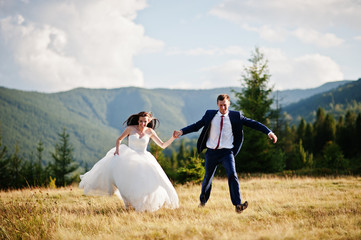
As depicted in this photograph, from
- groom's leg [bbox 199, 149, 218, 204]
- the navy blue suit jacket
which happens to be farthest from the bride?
the navy blue suit jacket

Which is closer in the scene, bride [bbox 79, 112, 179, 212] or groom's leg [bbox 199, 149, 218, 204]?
bride [bbox 79, 112, 179, 212]

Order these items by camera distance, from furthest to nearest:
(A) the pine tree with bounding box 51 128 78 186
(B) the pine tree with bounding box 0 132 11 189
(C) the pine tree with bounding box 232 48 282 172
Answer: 1. (A) the pine tree with bounding box 51 128 78 186
2. (B) the pine tree with bounding box 0 132 11 189
3. (C) the pine tree with bounding box 232 48 282 172

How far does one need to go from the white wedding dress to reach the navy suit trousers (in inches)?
34.9

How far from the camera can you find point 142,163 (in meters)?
7.18

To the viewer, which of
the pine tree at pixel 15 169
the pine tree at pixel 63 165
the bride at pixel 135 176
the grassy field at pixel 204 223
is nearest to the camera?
the grassy field at pixel 204 223

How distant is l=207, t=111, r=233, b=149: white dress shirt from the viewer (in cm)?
697

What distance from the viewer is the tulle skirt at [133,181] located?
6.77 m

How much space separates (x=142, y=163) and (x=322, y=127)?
64687 mm

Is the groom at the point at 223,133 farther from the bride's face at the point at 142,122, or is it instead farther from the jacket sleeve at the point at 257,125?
the bride's face at the point at 142,122

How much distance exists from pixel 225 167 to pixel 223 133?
83 cm

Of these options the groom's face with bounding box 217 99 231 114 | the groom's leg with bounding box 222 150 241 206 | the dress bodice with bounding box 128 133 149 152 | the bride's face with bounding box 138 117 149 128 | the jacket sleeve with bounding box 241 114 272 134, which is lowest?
the groom's leg with bounding box 222 150 241 206

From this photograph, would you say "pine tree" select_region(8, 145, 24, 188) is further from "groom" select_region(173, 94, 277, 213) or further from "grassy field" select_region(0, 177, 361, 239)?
"groom" select_region(173, 94, 277, 213)

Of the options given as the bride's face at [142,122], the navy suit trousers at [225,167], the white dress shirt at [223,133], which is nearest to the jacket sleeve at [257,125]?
the white dress shirt at [223,133]

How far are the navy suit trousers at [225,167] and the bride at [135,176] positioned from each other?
874mm
